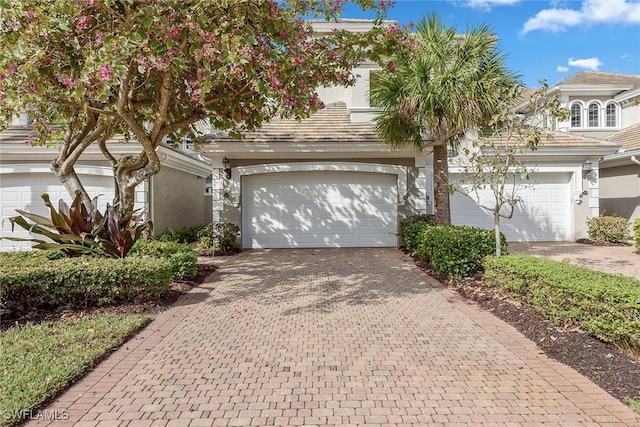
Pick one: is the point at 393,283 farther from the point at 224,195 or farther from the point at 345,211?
the point at 224,195

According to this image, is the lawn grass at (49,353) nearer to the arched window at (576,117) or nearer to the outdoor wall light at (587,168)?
the outdoor wall light at (587,168)

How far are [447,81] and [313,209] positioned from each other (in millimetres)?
5637

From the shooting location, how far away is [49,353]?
406 cm

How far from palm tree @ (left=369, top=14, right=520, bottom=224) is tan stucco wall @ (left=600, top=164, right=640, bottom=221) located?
29.3 feet

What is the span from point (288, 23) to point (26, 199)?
10029 millimetres

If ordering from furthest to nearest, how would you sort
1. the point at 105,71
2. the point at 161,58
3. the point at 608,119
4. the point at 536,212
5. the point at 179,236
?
1. the point at 608,119
2. the point at 536,212
3. the point at 179,236
4. the point at 161,58
5. the point at 105,71

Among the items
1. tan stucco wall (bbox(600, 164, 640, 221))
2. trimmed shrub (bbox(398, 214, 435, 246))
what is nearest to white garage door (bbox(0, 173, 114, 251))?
trimmed shrub (bbox(398, 214, 435, 246))

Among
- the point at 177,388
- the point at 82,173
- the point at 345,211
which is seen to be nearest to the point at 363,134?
the point at 345,211

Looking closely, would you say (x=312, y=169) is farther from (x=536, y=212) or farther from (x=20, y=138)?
(x=20, y=138)

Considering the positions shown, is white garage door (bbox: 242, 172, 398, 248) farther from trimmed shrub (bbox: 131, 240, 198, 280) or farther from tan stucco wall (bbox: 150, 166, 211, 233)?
→ trimmed shrub (bbox: 131, 240, 198, 280)

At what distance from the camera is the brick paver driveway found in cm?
306

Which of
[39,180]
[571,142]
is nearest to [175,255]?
[39,180]

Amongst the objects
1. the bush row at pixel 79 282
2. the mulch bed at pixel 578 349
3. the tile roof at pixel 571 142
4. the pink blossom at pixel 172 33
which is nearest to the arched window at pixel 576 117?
the tile roof at pixel 571 142

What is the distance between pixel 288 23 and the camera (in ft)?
19.9
